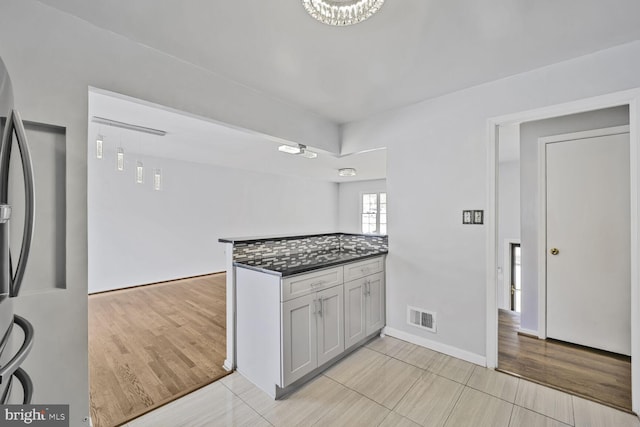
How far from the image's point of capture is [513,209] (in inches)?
218

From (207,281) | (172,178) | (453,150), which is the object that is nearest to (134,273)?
(207,281)

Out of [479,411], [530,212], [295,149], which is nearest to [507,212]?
[530,212]

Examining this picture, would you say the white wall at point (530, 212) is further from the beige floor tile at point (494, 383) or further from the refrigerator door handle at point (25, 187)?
the refrigerator door handle at point (25, 187)

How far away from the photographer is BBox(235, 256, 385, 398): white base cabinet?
1.95m

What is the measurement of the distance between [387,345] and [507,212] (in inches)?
175

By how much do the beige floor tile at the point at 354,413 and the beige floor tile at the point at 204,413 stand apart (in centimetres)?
41

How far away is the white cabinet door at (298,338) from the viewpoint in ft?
6.36

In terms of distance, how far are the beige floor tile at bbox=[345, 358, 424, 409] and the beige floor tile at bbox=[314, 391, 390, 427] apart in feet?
0.23

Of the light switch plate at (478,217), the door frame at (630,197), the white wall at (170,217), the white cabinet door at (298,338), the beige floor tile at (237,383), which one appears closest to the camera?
the door frame at (630,197)

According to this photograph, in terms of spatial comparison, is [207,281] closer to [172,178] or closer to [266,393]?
[172,178]

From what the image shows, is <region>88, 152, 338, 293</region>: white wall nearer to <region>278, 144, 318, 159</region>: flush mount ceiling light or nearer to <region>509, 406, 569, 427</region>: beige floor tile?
<region>278, 144, 318, 159</region>: flush mount ceiling light

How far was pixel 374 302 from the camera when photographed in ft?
9.21

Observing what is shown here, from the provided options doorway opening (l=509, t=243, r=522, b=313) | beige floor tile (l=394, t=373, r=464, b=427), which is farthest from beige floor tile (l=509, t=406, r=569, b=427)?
doorway opening (l=509, t=243, r=522, b=313)

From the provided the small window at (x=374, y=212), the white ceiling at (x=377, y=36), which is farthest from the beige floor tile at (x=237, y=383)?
the small window at (x=374, y=212)
